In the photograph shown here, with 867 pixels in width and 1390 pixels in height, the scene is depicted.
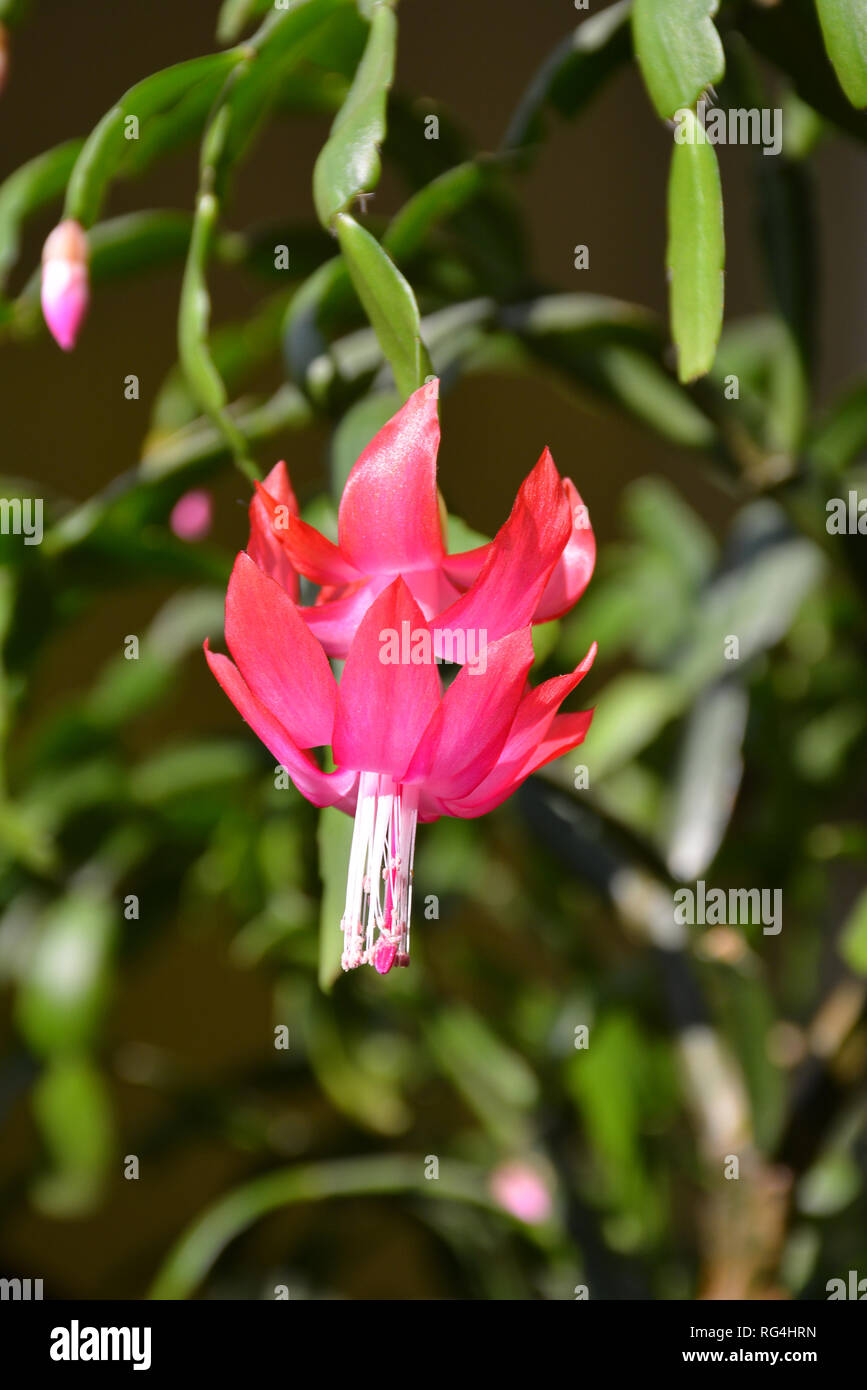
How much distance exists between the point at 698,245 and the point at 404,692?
0.19m

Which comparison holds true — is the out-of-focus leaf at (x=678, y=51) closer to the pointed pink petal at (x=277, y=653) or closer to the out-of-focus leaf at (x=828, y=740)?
the pointed pink petal at (x=277, y=653)

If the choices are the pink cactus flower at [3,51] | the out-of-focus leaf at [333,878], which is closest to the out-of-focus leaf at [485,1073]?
the out-of-focus leaf at [333,878]

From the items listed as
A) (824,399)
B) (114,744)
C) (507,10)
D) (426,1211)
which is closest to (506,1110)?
(426,1211)

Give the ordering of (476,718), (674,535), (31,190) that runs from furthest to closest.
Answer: (674,535), (31,190), (476,718)

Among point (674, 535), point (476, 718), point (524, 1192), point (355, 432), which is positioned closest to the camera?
point (476, 718)

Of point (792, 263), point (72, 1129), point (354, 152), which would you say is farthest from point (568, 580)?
point (72, 1129)

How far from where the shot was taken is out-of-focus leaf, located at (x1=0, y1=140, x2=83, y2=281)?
543 millimetres

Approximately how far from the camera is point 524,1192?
77 cm

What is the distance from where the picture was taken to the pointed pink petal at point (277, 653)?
33 cm

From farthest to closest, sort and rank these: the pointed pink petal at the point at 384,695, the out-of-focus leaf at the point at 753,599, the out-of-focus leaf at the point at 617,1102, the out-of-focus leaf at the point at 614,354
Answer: the out-of-focus leaf at the point at 617,1102 < the out-of-focus leaf at the point at 753,599 < the out-of-focus leaf at the point at 614,354 < the pointed pink petal at the point at 384,695

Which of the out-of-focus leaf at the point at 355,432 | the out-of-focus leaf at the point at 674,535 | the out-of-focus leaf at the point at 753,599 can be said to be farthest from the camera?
the out-of-focus leaf at the point at 674,535

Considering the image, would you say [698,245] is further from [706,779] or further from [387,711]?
[706,779]

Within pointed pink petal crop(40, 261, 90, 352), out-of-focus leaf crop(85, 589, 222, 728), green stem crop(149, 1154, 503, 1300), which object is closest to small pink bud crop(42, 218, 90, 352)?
pointed pink petal crop(40, 261, 90, 352)

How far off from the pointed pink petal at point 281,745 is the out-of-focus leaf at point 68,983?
45 centimetres
